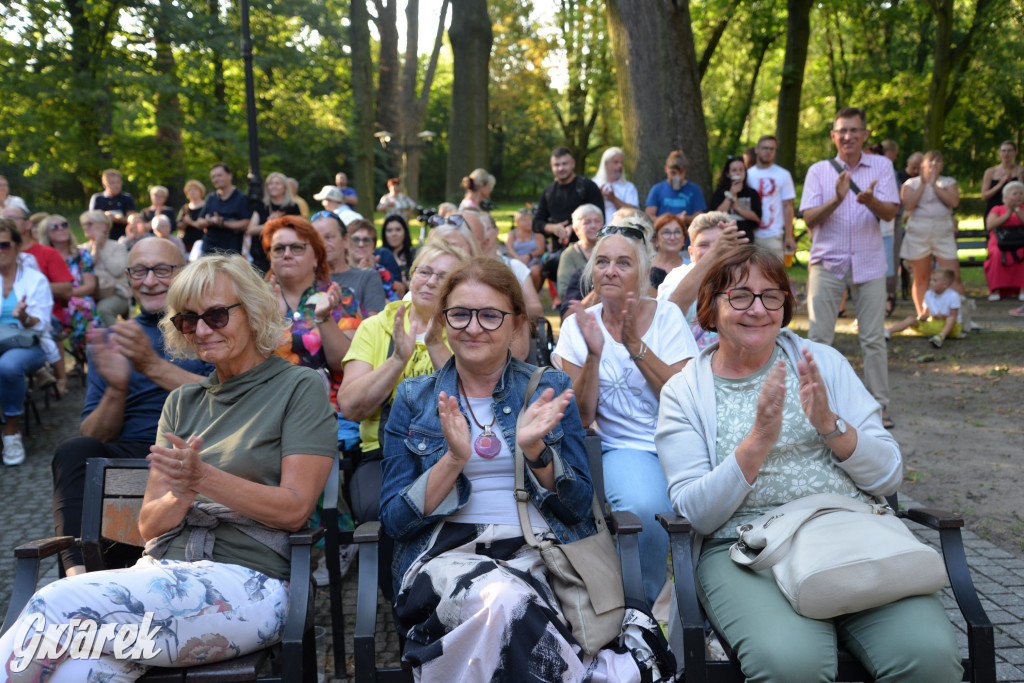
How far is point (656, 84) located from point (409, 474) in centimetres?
781

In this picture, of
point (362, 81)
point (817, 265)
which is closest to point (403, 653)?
point (817, 265)

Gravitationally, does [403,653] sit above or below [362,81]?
below

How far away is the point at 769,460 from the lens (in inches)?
113

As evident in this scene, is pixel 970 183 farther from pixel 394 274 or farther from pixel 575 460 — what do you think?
pixel 575 460

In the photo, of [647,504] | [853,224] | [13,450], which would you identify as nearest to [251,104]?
[13,450]

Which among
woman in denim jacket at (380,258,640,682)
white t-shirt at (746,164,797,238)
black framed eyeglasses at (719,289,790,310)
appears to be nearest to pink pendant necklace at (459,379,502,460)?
woman in denim jacket at (380,258,640,682)

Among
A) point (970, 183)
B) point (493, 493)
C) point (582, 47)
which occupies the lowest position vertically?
point (493, 493)

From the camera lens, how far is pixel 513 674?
2.30 m

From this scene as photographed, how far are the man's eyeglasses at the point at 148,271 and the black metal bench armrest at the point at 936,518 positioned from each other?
3271mm

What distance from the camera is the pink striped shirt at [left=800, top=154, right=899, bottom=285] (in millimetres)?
6660

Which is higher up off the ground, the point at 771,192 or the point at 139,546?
the point at 771,192

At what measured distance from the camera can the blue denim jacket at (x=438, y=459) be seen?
2.72 m

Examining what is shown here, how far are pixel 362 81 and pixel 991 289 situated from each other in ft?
49.7

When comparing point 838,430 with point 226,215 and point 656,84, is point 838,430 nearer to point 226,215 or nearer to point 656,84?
point 656,84
